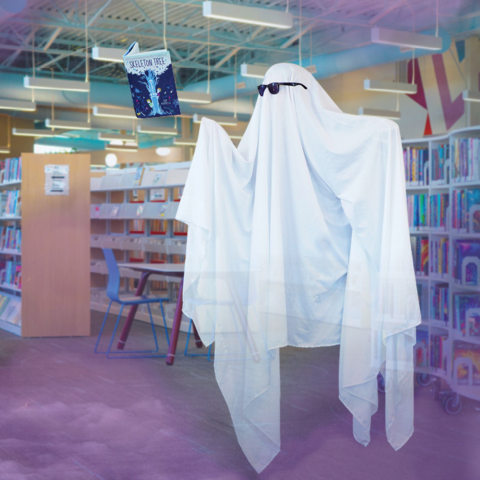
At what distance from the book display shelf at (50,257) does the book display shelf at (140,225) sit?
1.09 m

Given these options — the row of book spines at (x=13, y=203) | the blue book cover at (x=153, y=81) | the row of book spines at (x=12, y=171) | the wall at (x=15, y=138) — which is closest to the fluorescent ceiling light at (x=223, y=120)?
the blue book cover at (x=153, y=81)

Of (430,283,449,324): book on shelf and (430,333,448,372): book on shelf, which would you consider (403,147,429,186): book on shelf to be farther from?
(430,333,448,372): book on shelf

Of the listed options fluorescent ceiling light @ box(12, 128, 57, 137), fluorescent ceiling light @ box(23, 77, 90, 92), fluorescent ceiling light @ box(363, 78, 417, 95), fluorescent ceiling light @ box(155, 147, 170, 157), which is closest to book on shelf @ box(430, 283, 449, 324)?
fluorescent ceiling light @ box(363, 78, 417, 95)

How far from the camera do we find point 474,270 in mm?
2838

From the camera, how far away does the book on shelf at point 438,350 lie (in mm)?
2969

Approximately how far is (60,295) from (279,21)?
338cm

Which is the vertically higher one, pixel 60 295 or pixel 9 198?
pixel 9 198

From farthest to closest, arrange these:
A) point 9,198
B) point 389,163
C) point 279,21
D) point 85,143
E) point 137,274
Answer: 1. point 85,143
2. point 137,274
3. point 9,198
4. point 279,21
5. point 389,163

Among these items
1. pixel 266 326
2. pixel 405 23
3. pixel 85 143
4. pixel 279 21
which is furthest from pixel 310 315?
pixel 85 143

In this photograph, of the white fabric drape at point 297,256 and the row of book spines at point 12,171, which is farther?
the row of book spines at point 12,171

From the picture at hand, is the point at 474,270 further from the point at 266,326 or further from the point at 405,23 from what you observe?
the point at 405,23

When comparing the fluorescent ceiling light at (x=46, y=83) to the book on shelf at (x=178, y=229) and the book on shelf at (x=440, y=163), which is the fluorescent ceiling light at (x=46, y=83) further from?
the book on shelf at (x=440, y=163)

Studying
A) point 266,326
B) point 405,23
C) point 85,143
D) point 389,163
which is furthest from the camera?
point 85,143

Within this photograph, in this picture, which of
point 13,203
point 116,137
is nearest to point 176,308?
point 13,203
